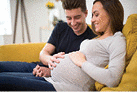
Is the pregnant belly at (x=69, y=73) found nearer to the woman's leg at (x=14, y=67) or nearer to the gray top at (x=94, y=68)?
the gray top at (x=94, y=68)

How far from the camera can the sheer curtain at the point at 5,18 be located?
340 centimetres

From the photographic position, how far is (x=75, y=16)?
1.22 metres

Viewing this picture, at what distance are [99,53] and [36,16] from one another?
3.58 m

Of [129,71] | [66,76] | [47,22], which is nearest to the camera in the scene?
[129,71]

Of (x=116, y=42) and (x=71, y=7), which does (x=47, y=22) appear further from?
(x=116, y=42)

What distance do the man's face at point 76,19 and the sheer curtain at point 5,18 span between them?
9.43ft

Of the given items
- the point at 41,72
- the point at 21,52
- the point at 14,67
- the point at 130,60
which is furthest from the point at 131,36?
the point at 21,52

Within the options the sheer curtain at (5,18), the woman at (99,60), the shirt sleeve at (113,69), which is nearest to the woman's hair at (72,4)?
the woman at (99,60)

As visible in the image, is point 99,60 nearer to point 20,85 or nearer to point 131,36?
point 131,36

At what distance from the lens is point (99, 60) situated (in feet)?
2.61

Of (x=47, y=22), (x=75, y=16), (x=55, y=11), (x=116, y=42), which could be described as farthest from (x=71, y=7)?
(x=47, y=22)

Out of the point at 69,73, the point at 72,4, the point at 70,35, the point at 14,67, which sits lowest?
the point at 14,67

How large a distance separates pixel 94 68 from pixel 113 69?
11cm

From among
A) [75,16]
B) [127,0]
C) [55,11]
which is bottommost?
[75,16]
